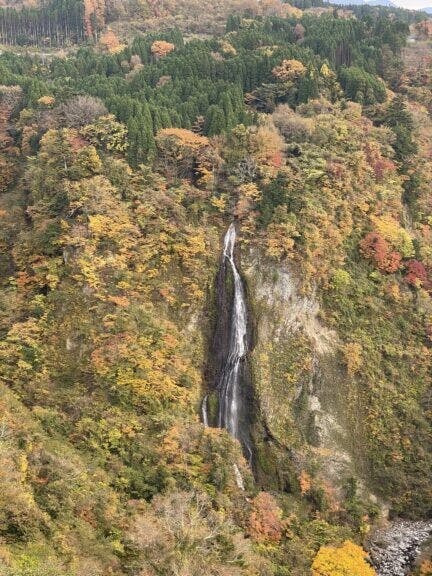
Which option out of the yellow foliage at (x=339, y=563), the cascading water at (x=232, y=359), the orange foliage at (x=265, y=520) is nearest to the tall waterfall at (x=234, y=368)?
the cascading water at (x=232, y=359)

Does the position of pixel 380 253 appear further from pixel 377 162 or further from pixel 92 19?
pixel 92 19

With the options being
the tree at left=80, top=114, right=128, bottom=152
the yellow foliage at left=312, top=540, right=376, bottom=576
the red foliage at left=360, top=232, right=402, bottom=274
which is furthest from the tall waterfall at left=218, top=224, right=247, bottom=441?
the tree at left=80, top=114, right=128, bottom=152

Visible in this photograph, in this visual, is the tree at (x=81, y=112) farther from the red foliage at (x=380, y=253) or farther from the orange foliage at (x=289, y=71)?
the red foliage at (x=380, y=253)

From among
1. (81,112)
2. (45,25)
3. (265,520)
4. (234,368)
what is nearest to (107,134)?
(81,112)

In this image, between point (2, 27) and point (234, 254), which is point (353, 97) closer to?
point (234, 254)

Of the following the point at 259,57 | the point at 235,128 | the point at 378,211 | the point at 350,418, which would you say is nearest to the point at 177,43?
the point at 259,57

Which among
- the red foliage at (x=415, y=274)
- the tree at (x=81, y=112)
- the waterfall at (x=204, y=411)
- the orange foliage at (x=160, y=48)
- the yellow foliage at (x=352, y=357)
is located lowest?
the waterfall at (x=204, y=411)
